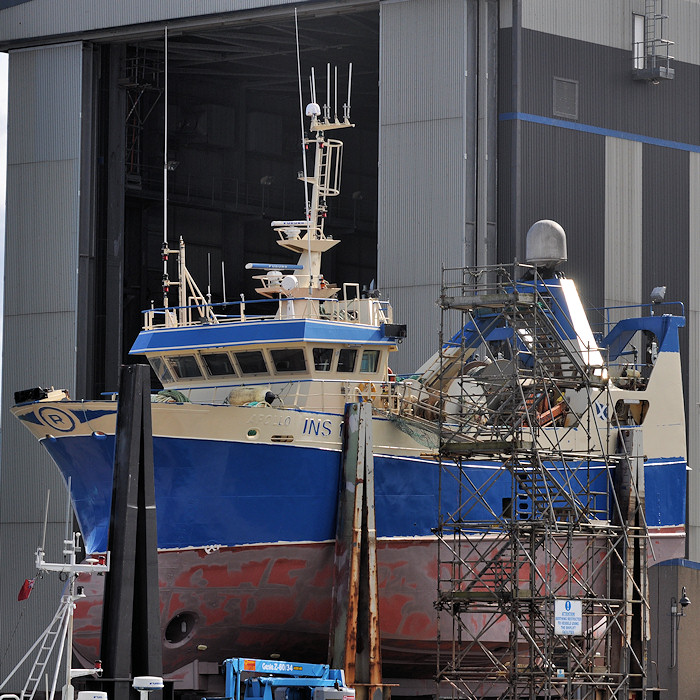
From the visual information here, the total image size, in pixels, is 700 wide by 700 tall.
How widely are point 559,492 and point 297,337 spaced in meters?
6.06

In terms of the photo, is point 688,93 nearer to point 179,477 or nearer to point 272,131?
point 272,131

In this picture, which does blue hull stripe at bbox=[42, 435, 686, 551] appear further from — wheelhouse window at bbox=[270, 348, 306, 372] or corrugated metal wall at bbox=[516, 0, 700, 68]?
corrugated metal wall at bbox=[516, 0, 700, 68]

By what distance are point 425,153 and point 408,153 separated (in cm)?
51

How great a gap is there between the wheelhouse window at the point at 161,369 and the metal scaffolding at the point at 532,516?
5458mm

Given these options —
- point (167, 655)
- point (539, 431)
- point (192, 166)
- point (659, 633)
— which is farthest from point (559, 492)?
point (192, 166)

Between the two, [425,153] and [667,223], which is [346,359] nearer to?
[425,153]

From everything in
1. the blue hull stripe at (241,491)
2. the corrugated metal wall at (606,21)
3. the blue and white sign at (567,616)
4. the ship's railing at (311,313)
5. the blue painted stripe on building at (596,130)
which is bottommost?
the blue and white sign at (567,616)

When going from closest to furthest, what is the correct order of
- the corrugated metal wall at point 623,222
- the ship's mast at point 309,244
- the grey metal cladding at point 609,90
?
the ship's mast at point 309,244, the grey metal cladding at point 609,90, the corrugated metal wall at point 623,222

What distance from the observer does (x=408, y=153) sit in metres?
38.5

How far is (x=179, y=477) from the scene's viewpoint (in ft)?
90.8

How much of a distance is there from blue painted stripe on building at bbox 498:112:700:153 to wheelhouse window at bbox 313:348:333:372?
1057cm

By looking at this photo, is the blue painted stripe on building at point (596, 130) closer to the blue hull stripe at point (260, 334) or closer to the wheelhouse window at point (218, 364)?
the blue hull stripe at point (260, 334)

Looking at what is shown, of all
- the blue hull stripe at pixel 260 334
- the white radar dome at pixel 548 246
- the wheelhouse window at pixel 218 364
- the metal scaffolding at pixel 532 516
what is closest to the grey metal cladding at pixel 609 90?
the white radar dome at pixel 548 246

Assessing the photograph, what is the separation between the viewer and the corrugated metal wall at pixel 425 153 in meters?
37.6
